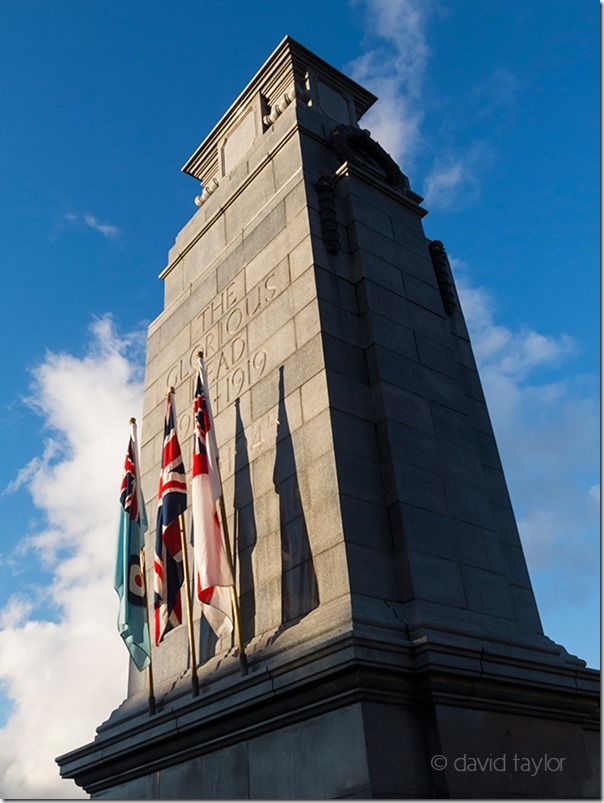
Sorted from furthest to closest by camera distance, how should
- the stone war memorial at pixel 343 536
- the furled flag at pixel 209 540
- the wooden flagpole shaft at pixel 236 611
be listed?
1. the furled flag at pixel 209 540
2. the wooden flagpole shaft at pixel 236 611
3. the stone war memorial at pixel 343 536

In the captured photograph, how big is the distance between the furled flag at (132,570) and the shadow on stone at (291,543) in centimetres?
307

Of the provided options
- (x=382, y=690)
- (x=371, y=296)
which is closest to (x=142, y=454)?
(x=371, y=296)

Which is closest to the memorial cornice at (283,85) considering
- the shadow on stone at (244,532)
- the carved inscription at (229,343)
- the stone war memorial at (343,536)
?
the stone war memorial at (343,536)

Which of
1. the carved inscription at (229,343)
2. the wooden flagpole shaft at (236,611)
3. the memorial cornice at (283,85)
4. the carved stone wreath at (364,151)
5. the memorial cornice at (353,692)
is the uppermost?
the memorial cornice at (283,85)

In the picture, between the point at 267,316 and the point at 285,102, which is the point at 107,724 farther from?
the point at 285,102

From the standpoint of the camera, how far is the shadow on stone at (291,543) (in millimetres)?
11422

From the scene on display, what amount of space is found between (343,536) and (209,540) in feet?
7.66

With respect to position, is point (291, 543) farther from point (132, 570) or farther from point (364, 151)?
point (364, 151)

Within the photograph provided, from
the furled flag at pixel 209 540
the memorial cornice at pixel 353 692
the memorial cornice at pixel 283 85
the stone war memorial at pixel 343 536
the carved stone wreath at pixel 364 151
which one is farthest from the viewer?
the memorial cornice at pixel 283 85

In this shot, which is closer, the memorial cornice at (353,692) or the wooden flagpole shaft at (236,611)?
the memorial cornice at (353,692)

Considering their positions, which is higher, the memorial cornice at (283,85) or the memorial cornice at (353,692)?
the memorial cornice at (283,85)

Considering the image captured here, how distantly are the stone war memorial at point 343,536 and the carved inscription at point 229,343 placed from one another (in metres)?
0.05

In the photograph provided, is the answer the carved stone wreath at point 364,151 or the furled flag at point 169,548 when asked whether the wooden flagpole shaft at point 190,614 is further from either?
the carved stone wreath at point 364,151

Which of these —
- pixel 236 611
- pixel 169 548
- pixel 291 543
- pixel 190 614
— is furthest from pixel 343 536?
pixel 169 548
